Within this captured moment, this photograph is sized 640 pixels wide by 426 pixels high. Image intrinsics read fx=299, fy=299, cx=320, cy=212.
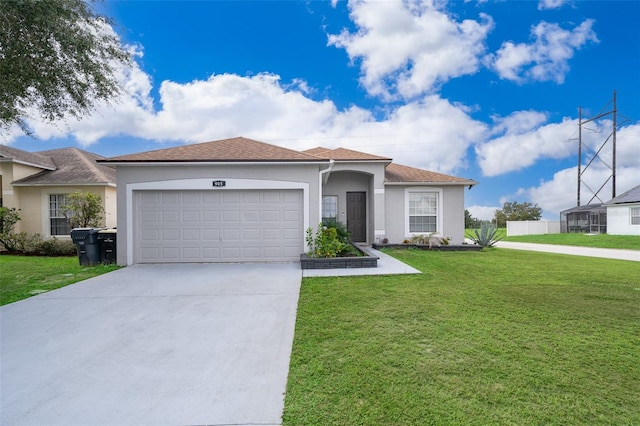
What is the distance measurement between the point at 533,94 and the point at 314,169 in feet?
53.0

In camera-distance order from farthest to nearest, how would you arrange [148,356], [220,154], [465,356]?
[220,154] < [148,356] < [465,356]

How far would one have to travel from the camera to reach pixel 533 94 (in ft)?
57.9

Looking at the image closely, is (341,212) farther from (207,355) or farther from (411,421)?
(411,421)

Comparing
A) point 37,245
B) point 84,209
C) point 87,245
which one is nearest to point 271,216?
point 87,245

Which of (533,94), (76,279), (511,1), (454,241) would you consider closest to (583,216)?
(533,94)

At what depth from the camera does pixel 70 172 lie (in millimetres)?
14750

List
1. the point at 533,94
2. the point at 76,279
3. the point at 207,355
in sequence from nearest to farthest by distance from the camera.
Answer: the point at 207,355 → the point at 76,279 → the point at 533,94

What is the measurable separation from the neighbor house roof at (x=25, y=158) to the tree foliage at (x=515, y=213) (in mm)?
47277

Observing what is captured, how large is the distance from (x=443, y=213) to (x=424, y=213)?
0.86 metres

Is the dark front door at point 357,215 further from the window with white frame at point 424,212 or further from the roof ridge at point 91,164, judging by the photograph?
the roof ridge at point 91,164

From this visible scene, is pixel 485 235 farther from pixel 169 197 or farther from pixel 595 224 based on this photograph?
pixel 595 224

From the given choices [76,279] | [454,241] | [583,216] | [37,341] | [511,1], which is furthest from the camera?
[583,216]

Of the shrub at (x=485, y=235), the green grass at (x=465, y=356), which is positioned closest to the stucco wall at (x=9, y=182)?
the green grass at (x=465, y=356)

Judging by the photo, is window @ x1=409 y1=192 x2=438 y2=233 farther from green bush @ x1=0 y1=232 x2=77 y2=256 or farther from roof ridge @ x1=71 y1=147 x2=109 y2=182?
green bush @ x1=0 y1=232 x2=77 y2=256
